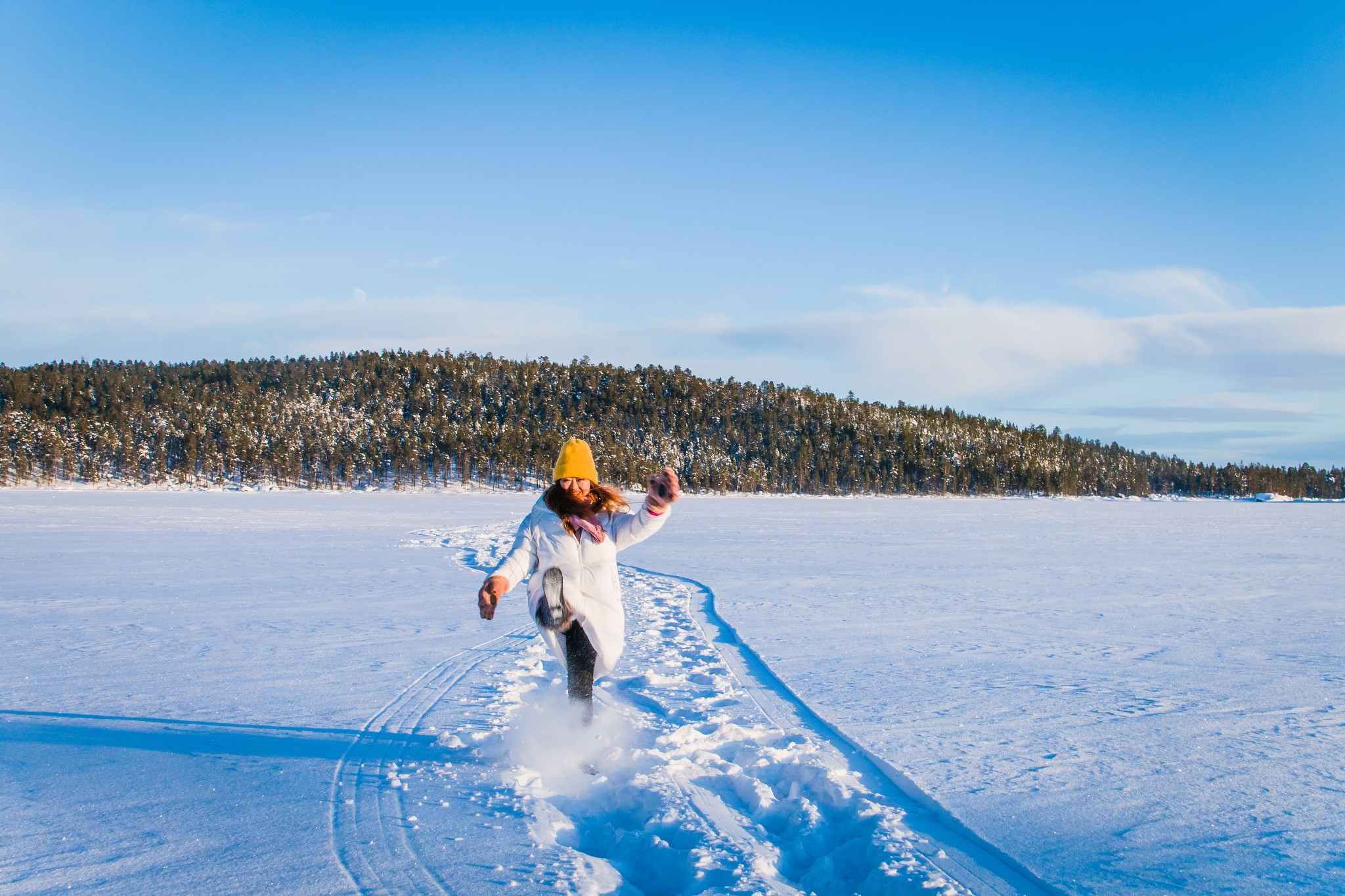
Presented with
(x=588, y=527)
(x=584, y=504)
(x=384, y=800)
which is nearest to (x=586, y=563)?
(x=588, y=527)

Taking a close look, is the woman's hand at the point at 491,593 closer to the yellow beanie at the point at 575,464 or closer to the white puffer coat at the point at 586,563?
the white puffer coat at the point at 586,563

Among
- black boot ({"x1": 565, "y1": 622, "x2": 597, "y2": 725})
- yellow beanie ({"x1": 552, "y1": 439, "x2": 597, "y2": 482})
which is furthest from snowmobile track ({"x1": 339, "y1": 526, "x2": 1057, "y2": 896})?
yellow beanie ({"x1": 552, "y1": 439, "x2": 597, "y2": 482})

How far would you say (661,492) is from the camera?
369 cm

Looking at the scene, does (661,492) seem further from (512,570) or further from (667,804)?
(667,804)

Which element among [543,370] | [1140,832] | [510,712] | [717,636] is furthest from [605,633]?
[543,370]

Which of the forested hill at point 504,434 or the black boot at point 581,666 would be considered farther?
the forested hill at point 504,434

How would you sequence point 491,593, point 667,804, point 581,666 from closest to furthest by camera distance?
point 667,804, point 491,593, point 581,666

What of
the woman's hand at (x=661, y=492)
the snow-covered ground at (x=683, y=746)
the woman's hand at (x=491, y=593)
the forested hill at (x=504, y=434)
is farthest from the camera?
the forested hill at (x=504, y=434)

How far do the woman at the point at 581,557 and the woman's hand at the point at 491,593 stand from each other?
7cm

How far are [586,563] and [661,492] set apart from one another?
53 cm

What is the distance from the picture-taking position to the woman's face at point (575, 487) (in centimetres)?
373

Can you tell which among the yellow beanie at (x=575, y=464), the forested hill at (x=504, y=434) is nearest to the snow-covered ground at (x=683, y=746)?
the yellow beanie at (x=575, y=464)

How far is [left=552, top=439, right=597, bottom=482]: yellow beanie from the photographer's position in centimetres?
375

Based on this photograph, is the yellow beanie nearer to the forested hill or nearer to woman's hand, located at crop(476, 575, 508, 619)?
woman's hand, located at crop(476, 575, 508, 619)
